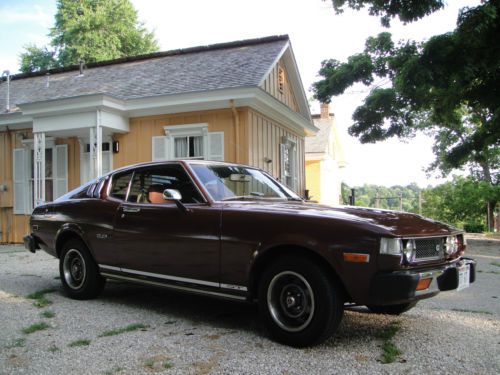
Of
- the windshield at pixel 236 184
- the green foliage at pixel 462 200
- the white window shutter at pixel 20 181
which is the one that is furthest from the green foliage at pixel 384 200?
the windshield at pixel 236 184

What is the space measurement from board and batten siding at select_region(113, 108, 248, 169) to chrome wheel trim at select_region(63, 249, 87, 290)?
572cm

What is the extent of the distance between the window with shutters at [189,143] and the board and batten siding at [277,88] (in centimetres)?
204

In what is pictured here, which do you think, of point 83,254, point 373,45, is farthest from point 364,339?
point 373,45

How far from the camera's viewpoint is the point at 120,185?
17.7 ft

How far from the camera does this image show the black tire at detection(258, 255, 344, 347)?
3451mm

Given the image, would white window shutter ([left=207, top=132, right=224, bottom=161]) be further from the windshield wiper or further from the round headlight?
the round headlight

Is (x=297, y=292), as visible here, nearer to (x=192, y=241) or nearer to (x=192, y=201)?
(x=192, y=241)

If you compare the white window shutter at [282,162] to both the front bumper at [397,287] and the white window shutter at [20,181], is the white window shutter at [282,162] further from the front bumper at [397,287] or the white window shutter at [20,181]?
the front bumper at [397,287]

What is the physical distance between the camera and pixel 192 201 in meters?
4.48

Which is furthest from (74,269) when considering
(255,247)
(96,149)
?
(96,149)

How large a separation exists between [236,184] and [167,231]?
Result: 0.85 meters

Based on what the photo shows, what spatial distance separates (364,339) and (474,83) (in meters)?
10.8

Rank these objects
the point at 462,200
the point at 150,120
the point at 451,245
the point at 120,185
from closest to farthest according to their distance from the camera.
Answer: the point at 451,245 → the point at 120,185 → the point at 150,120 → the point at 462,200

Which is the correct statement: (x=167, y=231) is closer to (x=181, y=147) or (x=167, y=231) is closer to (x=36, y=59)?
(x=181, y=147)
